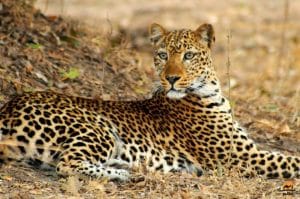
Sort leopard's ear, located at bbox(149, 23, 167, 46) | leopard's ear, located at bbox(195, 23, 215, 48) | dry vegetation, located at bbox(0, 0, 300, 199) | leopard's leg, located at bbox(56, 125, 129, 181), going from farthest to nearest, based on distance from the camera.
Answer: leopard's ear, located at bbox(149, 23, 167, 46), leopard's ear, located at bbox(195, 23, 215, 48), leopard's leg, located at bbox(56, 125, 129, 181), dry vegetation, located at bbox(0, 0, 300, 199)

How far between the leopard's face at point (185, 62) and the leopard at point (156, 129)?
0.01 metres

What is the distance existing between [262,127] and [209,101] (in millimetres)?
2133

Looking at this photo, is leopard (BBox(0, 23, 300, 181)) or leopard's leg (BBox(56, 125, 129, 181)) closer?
leopard's leg (BBox(56, 125, 129, 181))

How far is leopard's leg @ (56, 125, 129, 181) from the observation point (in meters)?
9.31

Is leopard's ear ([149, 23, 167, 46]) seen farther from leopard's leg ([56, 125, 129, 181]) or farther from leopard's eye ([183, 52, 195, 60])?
leopard's leg ([56, 125, 129, 181])

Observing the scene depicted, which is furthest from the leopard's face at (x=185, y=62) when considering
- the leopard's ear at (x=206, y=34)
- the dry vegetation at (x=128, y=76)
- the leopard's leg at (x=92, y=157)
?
the dry vegetation at (x=128, y=76)

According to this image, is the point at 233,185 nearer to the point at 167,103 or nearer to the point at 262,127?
the point at 167,103

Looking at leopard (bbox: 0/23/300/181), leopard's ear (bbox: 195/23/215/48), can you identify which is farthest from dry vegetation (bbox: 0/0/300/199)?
leopard's ear (bbox: 195/23/215/48)

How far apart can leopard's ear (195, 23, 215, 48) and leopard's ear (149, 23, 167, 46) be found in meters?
0.41

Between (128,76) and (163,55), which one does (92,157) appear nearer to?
(163,55)

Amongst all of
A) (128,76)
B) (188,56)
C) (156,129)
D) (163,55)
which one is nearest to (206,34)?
(188,56)

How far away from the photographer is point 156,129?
10453 millimetres

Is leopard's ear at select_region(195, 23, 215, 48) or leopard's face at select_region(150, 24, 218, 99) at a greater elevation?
leopard's ear at select_region(195, 23, 215, 48)

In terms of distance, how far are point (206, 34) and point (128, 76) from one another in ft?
9.70
